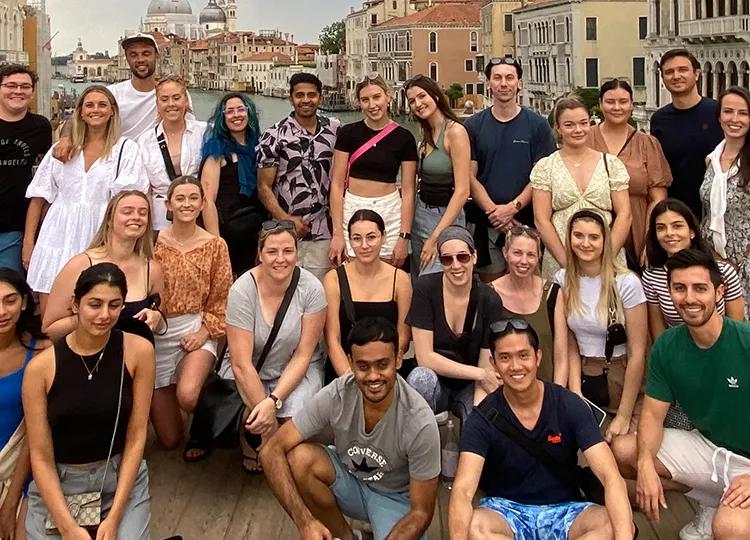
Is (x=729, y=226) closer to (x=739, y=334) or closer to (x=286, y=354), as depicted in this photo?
(x=739, y=334)

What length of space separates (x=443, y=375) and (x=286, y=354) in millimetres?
556

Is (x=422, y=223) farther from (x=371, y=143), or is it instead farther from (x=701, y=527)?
(x=701, y=527)

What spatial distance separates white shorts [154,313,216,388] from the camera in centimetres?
317

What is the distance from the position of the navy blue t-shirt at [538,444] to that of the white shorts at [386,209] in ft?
4.54

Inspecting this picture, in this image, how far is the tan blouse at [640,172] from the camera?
3.50 metres

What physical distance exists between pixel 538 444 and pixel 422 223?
1542 mm

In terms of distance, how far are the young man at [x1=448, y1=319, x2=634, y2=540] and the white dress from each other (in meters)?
1.78

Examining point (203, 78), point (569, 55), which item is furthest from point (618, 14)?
point (203, 78)

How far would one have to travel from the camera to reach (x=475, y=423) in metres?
2.35

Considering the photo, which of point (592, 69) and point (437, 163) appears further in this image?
point (592, 69)

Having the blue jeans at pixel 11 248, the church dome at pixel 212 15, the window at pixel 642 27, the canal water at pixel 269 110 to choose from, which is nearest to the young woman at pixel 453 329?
the blue jeans at pixel 11 248

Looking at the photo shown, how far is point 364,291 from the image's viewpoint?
10.1 ft

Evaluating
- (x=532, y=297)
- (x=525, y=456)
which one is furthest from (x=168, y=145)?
(x=525, y=456)

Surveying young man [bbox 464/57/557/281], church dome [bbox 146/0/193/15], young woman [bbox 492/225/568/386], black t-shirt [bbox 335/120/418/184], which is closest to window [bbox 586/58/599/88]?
young man [bbox 464/57/557/281]
